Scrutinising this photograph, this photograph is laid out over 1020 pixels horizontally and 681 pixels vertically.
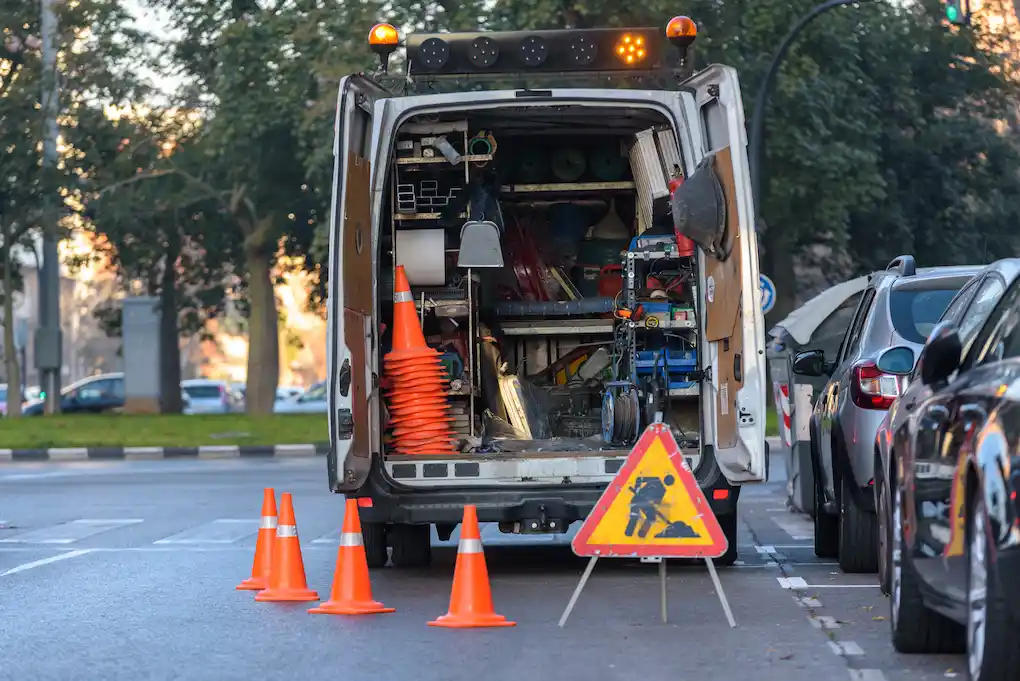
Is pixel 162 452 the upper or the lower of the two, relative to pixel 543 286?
lower

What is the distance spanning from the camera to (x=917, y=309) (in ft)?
38.5

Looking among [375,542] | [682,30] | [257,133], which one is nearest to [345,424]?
[375,542]

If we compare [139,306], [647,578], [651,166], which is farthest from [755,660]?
[139,306]

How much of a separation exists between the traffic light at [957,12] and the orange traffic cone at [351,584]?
14.7 meters

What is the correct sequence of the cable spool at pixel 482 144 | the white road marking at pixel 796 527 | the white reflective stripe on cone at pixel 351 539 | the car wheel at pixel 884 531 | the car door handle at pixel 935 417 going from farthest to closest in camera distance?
the white road marking at pixel 796 527 → the cable spool at pixel 482 144 → the white reflective stripe on cone at pixel 351 539 → the car wheel at pixel 884 531 → the car door handle at pixel 935 417

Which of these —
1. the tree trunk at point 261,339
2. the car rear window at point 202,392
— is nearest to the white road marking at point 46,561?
the tree trunk at point 261,339

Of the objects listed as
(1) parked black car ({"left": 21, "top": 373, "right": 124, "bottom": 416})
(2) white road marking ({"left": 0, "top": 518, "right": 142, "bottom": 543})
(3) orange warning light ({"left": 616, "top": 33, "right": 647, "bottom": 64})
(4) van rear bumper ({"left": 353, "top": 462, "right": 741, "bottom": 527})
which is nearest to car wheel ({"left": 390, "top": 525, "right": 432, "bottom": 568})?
(4) van rear bumper ({"left": 353, "top": 462, "right": 741, "bottom": 527})

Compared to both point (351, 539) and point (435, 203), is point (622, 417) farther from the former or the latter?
point (351, 539)

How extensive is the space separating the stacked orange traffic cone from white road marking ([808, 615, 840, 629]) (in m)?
3.04

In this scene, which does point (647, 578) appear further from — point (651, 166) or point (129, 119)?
point (129, 119)

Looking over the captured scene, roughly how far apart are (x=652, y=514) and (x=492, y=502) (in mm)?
2302

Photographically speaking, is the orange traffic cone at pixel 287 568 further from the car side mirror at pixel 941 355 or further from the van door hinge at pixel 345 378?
the car side mirror at pixel 941 355

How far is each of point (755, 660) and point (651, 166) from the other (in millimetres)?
5175

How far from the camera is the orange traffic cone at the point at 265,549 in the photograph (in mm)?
11035
